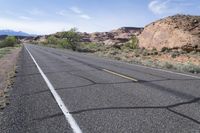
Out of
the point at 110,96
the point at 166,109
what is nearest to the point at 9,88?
the point at 110,96

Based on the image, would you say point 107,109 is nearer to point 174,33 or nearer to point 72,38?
point 174,33

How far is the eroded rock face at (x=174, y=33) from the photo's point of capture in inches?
1522

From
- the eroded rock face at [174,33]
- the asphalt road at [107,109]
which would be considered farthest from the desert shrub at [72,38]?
the asphalt road at [107,109]

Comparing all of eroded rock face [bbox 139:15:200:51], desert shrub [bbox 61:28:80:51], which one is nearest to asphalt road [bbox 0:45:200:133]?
eroded rock face [bbox 139:15:200:51]

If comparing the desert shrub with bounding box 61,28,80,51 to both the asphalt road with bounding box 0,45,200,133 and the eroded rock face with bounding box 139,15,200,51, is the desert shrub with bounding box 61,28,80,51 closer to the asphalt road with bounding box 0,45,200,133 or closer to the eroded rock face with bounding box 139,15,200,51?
the eroded rock face with bounding box 139,15,200,51

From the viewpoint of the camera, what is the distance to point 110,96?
8547 millimetres

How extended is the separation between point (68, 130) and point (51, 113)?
4.53ft

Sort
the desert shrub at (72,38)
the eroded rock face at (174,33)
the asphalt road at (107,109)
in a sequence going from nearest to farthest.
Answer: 1. the asphalt road at (107,109)
2. the eroded rock face at (174,33)
3. the desert shrub at (72,38)

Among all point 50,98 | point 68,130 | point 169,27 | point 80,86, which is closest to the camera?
point 68,130

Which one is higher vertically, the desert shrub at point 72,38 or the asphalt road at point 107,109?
the asphalt road at point 107,109

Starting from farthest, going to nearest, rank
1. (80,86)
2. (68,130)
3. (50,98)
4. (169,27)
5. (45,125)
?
(169,27), (80,86), (50,98), (45,125), (68,130)

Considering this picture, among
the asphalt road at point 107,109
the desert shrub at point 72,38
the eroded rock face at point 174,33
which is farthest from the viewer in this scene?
the desert shrub at point 72,38

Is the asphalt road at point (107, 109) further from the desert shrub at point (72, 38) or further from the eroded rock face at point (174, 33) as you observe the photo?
the desert shrub at point (72, 38)

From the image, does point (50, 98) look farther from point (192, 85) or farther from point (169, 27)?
point (169, 27)
